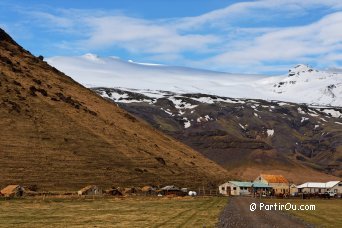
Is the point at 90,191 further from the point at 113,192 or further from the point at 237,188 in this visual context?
the point at 237,188

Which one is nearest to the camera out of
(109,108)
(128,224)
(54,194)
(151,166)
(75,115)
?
(128,224)

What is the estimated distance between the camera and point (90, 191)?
110 meters

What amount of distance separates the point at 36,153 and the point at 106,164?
1580 centimetres

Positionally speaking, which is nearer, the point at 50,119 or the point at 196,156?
the point at 50,119

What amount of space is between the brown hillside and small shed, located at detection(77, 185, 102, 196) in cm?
449

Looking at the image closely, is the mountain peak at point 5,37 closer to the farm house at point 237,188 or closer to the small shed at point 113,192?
the farm house at point 237,188

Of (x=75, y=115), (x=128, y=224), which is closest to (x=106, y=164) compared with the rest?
(x=75, y=115)

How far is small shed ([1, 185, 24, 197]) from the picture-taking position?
98531 mm

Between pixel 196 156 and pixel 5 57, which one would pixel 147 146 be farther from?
pixel 5 57

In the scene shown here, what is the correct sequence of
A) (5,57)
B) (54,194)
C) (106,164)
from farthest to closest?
1. (5,57)
2. (106,164)
3. (54,194)

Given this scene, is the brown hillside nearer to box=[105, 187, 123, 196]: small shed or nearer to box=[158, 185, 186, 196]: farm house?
box=[158, 185, 186, 196]: farm house

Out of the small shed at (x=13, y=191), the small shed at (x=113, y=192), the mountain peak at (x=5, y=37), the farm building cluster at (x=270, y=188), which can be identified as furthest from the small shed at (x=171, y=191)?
the mountain peak at (x=5, y=37)

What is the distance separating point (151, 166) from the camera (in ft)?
451

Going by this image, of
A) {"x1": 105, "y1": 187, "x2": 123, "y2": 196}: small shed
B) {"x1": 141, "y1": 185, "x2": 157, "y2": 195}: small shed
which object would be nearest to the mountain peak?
{"x1": 141, "y1": 185, "x2": 157, "y2": 195}: small shed
